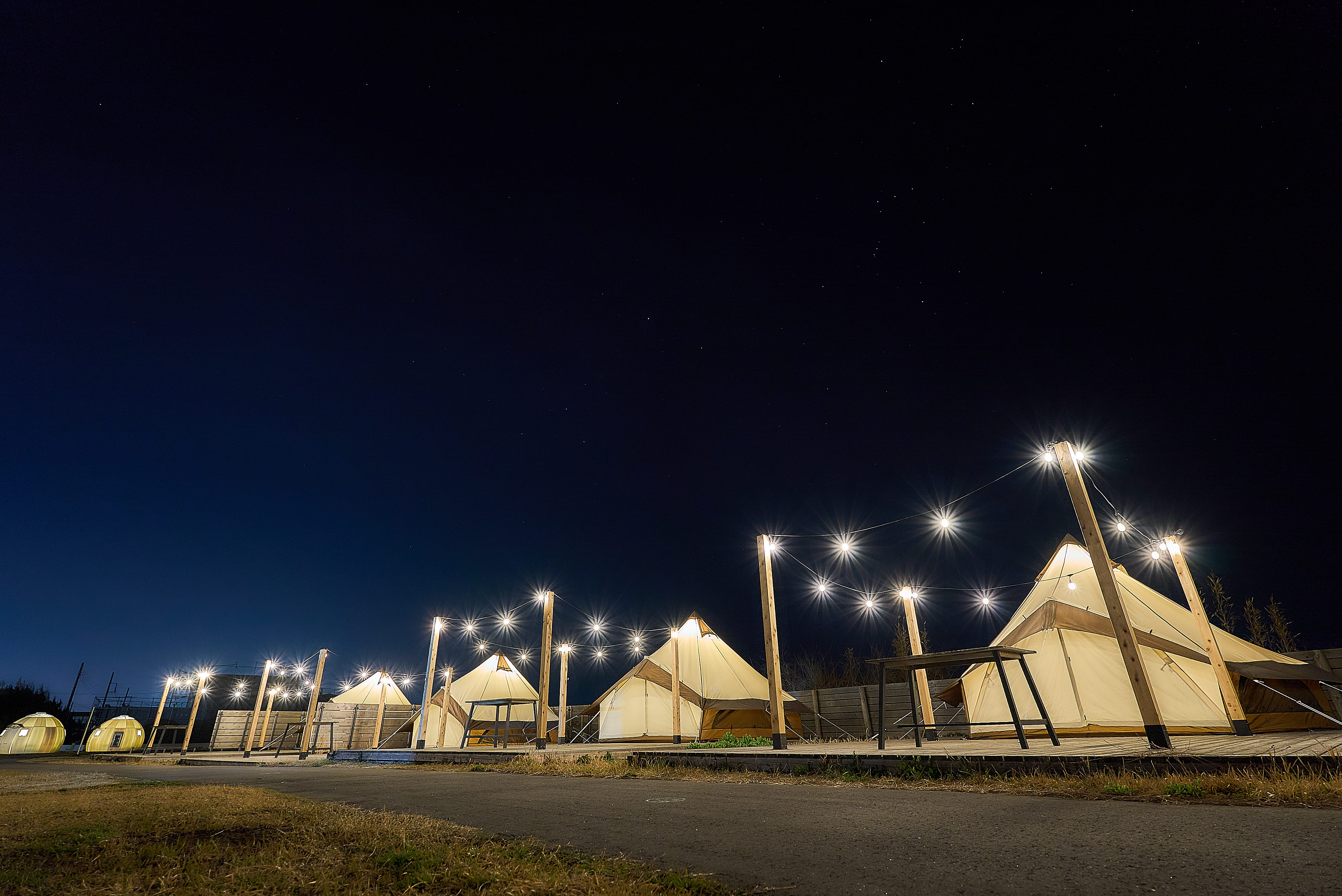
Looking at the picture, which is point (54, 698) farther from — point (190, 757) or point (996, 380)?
point (996, 380)

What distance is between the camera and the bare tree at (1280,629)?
24.6 metres

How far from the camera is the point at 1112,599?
842 centimetres

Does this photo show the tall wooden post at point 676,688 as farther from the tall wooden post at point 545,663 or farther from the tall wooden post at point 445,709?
the tall wooden post at point 445,709

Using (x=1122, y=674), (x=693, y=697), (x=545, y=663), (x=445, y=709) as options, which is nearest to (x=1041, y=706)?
(x=1122, y=674)

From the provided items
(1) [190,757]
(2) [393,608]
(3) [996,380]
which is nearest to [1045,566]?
(3) [996,380]

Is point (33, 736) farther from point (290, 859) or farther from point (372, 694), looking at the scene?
point (290, 859)

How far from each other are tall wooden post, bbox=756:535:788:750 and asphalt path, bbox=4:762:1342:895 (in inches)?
190

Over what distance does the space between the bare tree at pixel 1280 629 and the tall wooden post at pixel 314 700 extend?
3833 cm

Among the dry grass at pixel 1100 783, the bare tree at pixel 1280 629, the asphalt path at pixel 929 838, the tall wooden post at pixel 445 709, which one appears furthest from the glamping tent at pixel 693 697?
the bare tree at pixel 1280 629

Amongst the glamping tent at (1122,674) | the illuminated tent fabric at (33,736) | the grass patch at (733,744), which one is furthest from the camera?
the illuminated tent fabric at (33,736)

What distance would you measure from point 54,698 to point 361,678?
3485 centimetres

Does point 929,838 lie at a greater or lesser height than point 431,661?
lesser

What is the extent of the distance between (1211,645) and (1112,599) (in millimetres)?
4930

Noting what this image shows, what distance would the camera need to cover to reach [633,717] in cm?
2498
